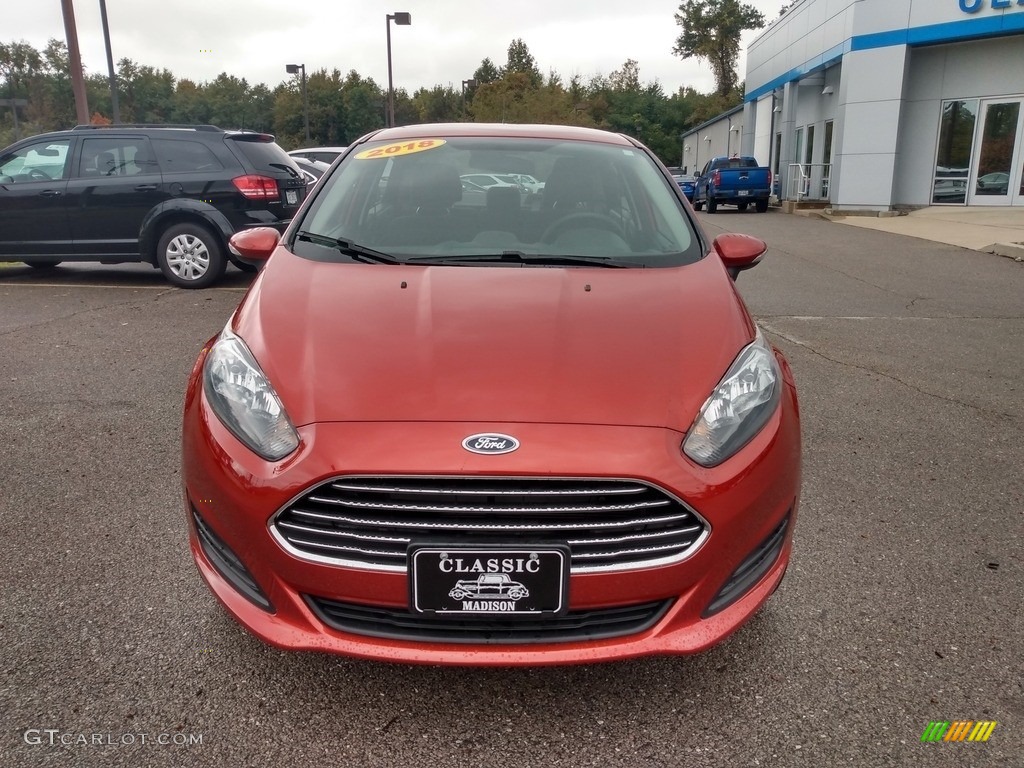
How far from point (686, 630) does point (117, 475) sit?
2.83 metres

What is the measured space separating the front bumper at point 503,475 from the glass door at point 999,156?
2063 centimetres

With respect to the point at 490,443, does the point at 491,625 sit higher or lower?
lower

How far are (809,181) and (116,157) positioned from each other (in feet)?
71.7

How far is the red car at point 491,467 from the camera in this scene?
77.1 inches

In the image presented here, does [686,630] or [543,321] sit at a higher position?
[543,321]

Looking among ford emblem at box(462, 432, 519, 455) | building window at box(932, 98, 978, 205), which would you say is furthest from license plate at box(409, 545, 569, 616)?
building window at box(932, 98, 978, 205)

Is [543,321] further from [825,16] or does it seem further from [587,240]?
[825,16]

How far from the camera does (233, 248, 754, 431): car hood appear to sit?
2.15 m

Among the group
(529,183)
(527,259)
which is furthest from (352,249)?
(529,183)

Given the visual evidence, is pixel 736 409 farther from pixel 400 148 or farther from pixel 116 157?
pixel 116 157

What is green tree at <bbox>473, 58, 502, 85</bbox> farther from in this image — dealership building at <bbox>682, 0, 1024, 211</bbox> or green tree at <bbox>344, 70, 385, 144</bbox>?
dealership building at <bbox>682, 0, 1024, 211</bbox>

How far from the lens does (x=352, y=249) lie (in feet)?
9.82

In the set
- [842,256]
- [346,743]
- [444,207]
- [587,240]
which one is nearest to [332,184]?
[444,207]

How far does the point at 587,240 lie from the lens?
3119 millimetres
